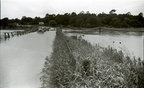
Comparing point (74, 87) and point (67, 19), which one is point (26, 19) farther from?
point (74, 87)

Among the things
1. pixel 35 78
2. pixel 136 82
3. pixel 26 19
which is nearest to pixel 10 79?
pixel 35 78

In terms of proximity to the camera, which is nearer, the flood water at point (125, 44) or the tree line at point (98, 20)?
the flood water at point (125, 44)

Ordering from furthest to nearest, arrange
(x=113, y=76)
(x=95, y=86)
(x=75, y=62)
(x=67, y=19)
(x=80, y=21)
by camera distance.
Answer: (x=67, y=19) → (x=80, y=21) → (x=75, y=62) → (x=113, y=76) → (x=95, y=86)

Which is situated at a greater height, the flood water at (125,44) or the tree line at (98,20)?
the tree line at (98,20)

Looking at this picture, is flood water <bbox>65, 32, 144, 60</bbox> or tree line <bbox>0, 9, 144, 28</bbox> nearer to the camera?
flood water <bbox>65, 32, 144, 60</bbox>

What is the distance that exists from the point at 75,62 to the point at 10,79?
301cm

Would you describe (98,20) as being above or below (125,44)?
above

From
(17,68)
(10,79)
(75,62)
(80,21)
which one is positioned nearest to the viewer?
(75,62)

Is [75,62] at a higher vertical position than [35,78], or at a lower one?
higher

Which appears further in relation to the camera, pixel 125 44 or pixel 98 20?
pixel 98 20

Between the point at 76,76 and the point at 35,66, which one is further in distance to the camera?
the point at 35,66

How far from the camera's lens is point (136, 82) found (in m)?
5.46

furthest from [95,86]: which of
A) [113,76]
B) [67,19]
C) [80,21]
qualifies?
[67,19]

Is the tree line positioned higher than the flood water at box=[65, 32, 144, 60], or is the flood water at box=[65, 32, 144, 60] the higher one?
the tree line
